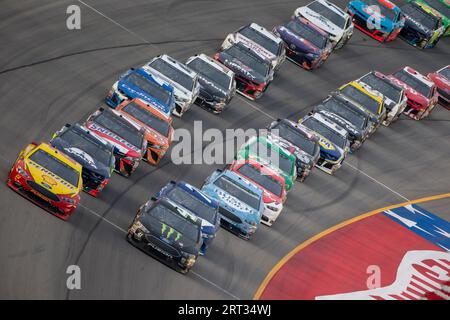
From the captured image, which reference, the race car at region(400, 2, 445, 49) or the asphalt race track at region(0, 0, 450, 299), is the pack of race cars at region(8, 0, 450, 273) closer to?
the race car at region(400, 2, 445, 49)

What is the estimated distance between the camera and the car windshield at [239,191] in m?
31.9

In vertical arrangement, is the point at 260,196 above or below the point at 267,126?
below

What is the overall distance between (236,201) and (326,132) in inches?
285

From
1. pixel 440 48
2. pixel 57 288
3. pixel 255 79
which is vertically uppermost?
pixel 440 48

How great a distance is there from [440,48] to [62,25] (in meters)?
20.7

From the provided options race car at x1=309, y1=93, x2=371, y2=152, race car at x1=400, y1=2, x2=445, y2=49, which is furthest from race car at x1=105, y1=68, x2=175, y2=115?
race car at x1=400, y1=2, x2=445, y2=49

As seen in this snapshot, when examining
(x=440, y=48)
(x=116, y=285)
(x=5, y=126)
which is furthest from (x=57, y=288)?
(x=440, y=48)

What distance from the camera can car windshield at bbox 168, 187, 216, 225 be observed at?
3016 centimetres

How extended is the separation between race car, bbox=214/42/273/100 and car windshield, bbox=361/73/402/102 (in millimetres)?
4760

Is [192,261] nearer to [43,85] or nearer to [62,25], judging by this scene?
[43,85]

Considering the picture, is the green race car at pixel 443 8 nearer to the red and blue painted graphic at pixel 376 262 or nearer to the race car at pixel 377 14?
the race car at pixel 377 14

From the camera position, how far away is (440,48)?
5091 cm

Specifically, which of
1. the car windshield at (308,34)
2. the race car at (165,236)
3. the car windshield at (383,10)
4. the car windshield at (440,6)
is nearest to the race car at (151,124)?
the race car at (165,236)

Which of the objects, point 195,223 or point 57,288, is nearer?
point 57,288
